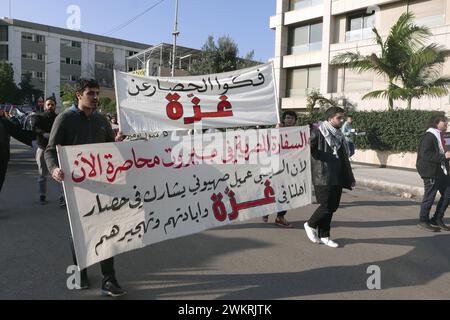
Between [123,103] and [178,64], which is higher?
[178,64]

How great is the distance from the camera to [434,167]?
20.8 feet

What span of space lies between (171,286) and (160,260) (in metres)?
0.74

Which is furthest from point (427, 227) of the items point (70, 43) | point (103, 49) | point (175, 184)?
point (103, 49)

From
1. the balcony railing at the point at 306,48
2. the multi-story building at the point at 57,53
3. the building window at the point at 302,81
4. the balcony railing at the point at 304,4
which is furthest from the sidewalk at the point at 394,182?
the multi-story building at the point at 57,53

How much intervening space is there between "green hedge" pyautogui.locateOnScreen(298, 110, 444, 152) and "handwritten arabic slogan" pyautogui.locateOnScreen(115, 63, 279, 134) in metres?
11.2

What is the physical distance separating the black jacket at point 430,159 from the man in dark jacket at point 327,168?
1715 mm

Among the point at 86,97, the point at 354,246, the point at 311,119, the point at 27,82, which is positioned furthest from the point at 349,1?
the point at 27,82

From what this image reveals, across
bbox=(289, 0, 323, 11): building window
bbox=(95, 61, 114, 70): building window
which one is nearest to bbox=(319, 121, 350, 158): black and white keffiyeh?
bbox=(289, 0, 323, 11): building window

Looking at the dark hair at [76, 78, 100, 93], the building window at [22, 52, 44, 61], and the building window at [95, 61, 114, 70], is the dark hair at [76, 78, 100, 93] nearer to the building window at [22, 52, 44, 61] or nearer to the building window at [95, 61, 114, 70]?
the building window at [22, 52, 44, 61]

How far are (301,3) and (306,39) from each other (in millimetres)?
2284

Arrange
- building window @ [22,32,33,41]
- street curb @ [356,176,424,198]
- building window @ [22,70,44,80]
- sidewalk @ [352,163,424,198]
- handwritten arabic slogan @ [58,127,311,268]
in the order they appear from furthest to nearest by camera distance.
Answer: building window @ [22,70,44,80] < building window @ [22,32,33,41] < sidewalk @ [352,163,424,198] < street curb @ [356,176,424,198] < handwritten arabic slogan @ [58,127,311,268]

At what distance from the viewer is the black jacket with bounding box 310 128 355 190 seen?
5.24 m
